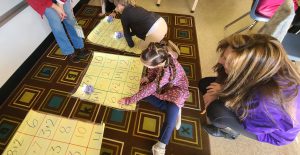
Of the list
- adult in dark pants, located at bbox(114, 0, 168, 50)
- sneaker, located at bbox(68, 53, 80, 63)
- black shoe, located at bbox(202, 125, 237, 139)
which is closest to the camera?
black shoe, located at bbox(202, 125, 237, 139)

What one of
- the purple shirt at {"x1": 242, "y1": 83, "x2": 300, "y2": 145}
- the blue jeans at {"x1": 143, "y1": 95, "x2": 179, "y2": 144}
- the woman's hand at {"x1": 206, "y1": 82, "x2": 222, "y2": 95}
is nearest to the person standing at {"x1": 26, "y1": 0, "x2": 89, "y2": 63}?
the blue jeans at {"x1": 143, "y1": 95, "x2": 179, "y2": 144}

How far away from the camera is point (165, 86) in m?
1.22

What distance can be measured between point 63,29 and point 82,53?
0.31 meters

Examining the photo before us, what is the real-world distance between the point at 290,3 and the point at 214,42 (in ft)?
2.74

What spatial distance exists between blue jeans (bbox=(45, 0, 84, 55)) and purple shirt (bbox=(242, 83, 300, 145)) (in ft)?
4.46

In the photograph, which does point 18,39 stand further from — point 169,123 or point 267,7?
point 267,7

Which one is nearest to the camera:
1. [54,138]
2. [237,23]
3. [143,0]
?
[54,138]

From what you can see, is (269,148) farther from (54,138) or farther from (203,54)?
(54,138)

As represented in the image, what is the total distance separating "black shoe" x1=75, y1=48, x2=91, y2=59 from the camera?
1.71 m

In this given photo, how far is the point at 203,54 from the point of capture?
185cm

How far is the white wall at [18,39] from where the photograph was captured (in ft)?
4.42

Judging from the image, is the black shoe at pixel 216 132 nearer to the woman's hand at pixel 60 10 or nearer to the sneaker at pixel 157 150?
the sneaker at pixel 157 150

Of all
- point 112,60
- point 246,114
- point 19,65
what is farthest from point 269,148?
point 19,65

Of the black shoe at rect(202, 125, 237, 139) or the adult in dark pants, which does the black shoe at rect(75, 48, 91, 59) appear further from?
the black shoe at rect(202, 125, 237, 139)
